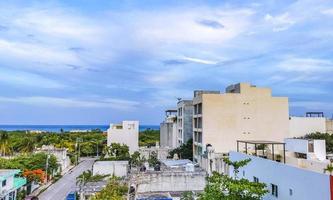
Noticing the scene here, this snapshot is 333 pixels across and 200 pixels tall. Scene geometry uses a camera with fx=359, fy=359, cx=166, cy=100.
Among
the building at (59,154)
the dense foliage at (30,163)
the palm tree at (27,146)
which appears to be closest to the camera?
the dense foliage at (30,163)

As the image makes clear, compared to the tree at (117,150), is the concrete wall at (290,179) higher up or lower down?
higher up

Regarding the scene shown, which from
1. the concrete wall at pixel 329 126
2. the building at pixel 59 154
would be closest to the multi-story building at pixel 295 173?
the concrete wall at pixel 329 126

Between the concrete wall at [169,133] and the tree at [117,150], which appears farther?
the concrete wall at [169,133]

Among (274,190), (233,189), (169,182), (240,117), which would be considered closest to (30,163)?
(169,182)

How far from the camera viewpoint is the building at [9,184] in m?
34.8

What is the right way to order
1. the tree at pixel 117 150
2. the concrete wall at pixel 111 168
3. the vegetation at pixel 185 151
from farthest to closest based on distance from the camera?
1. the tree at pixel 117 150
2. the vegetation at pixel 185 151
3. the concrete wall at pixel 111 168

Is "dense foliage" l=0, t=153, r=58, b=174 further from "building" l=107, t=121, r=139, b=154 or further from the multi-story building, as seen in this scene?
the multi-story building

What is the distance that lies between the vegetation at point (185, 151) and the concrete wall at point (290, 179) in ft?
118

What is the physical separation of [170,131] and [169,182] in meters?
42.6

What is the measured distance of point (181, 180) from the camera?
35.6m

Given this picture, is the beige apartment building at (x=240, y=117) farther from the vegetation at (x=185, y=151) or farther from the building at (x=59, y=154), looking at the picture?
the building at (x=59, y=154)

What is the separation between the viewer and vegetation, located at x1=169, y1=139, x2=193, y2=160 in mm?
60312

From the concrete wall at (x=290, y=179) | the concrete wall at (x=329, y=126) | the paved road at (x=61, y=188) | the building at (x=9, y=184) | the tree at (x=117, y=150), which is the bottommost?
the paved road at (x=61, y=188)

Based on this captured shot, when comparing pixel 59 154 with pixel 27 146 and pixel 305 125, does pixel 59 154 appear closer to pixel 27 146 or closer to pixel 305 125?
pixel 27 146
